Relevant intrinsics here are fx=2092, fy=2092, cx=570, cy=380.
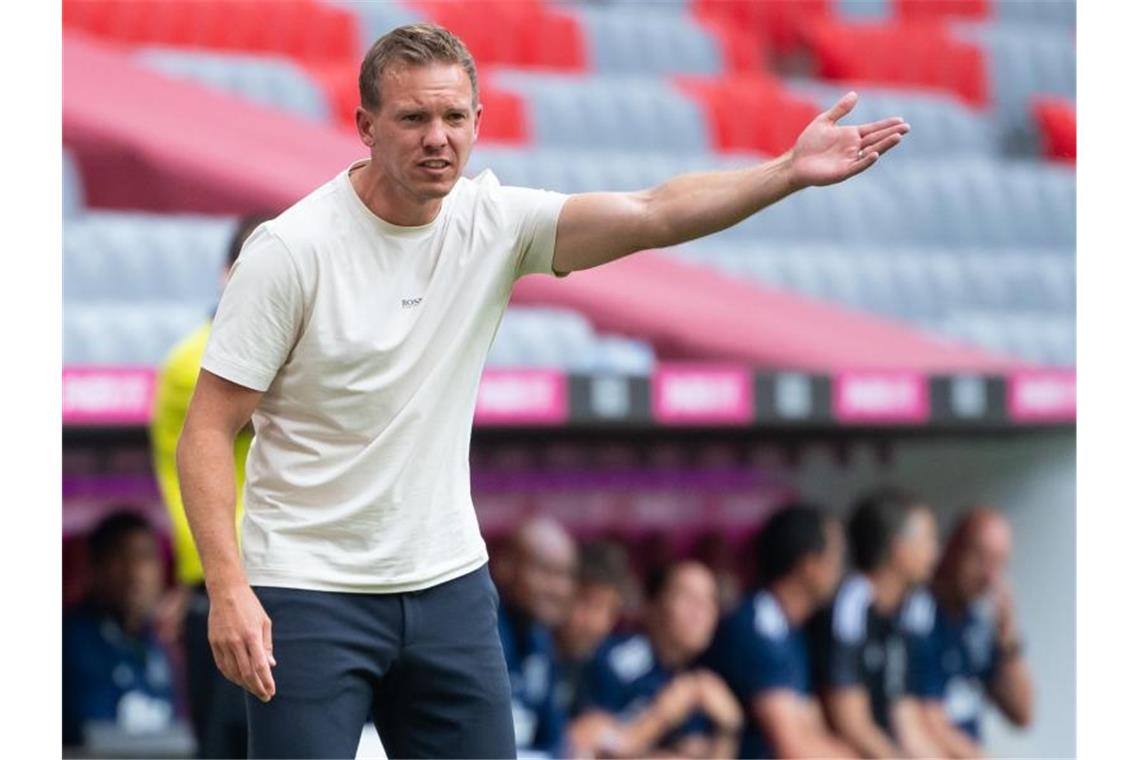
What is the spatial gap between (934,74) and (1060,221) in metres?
2.01

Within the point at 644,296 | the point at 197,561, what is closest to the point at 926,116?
the point at 644,296

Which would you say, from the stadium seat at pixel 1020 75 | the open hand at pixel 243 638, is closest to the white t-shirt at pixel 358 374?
the open hand at pixel 243 638

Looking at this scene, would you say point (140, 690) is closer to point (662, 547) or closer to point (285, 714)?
point (662, 547)

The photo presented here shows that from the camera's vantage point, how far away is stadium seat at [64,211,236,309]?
761cm

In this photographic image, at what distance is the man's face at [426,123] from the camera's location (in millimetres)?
2912

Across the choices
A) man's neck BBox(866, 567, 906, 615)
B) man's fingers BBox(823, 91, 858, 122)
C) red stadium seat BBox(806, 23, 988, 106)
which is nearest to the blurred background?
red stadium seat BBox(806, 23, 988, 106)

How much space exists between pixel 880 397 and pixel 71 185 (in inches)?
127

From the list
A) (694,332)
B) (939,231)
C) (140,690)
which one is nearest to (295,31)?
(939,231)

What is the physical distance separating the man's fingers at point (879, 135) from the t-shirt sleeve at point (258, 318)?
82cm

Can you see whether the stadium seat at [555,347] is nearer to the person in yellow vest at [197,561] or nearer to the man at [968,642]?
the man at [968,642]

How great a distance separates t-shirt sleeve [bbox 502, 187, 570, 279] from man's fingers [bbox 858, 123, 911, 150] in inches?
17.7

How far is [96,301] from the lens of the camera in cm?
762

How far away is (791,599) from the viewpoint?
262 inches

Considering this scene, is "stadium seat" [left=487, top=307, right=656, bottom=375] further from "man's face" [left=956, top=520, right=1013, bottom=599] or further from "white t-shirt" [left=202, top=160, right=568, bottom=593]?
"white t-shirt" [left=202, top=160, right=568, bottom=593]
